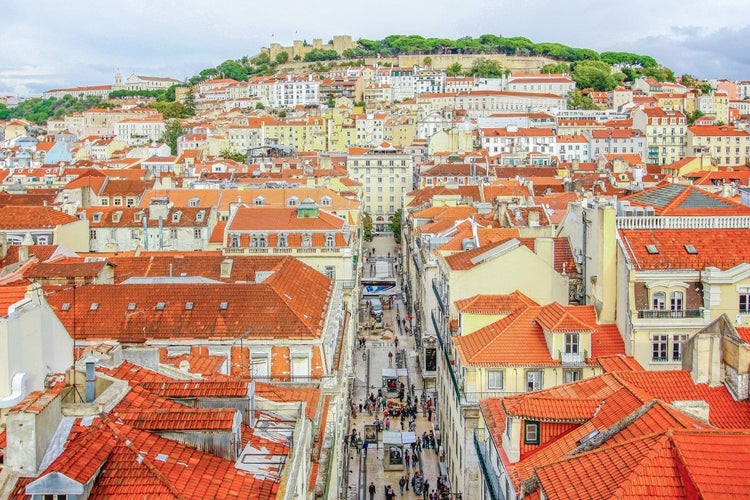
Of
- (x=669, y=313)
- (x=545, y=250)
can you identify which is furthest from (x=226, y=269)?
(x=669, y=313)

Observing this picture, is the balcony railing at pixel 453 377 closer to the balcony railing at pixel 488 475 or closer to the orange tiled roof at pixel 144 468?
the balcony railing at pixel 488 475

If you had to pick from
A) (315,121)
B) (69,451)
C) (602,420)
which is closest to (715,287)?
(602,420)

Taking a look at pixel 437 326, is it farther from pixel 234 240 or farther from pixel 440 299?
pixel 234 240

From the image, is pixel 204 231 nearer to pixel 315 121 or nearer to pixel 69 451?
pixel 69 451

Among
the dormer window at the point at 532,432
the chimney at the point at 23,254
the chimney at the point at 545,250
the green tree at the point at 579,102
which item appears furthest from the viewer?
the green tree at the point at 579,102

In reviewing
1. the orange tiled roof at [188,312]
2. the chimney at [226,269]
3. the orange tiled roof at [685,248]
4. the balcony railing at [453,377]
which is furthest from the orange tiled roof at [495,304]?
the chimney at [226,269]

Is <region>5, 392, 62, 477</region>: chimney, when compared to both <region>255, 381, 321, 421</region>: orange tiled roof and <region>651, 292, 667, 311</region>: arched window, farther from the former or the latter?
<region>651, 292, 667, 311</region>: arched window

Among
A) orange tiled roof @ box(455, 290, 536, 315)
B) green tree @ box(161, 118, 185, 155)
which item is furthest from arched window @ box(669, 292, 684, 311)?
green tree @ box(161, 118, 185, 155)

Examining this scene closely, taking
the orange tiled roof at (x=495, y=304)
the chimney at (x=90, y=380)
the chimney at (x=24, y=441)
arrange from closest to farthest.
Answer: the chimney at (x=24, y=441)
the chimney at (x=90, y=380)
the orange tiled roof at (x=495, y=304)

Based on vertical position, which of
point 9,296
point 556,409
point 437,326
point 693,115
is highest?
point 693,115
